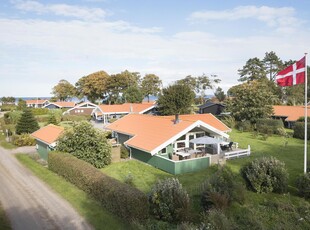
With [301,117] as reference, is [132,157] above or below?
below

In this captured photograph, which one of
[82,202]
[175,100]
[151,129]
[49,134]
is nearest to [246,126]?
[175,100]

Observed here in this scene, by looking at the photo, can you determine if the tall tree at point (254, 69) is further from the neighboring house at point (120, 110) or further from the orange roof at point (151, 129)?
the orange roof at point (151, 129)

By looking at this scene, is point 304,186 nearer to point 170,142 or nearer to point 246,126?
point 170,142

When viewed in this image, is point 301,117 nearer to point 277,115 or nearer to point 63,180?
point 277,115

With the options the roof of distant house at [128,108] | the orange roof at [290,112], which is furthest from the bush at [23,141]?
the orange roof at [290,112]

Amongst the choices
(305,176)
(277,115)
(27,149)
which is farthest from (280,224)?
(277,115)
